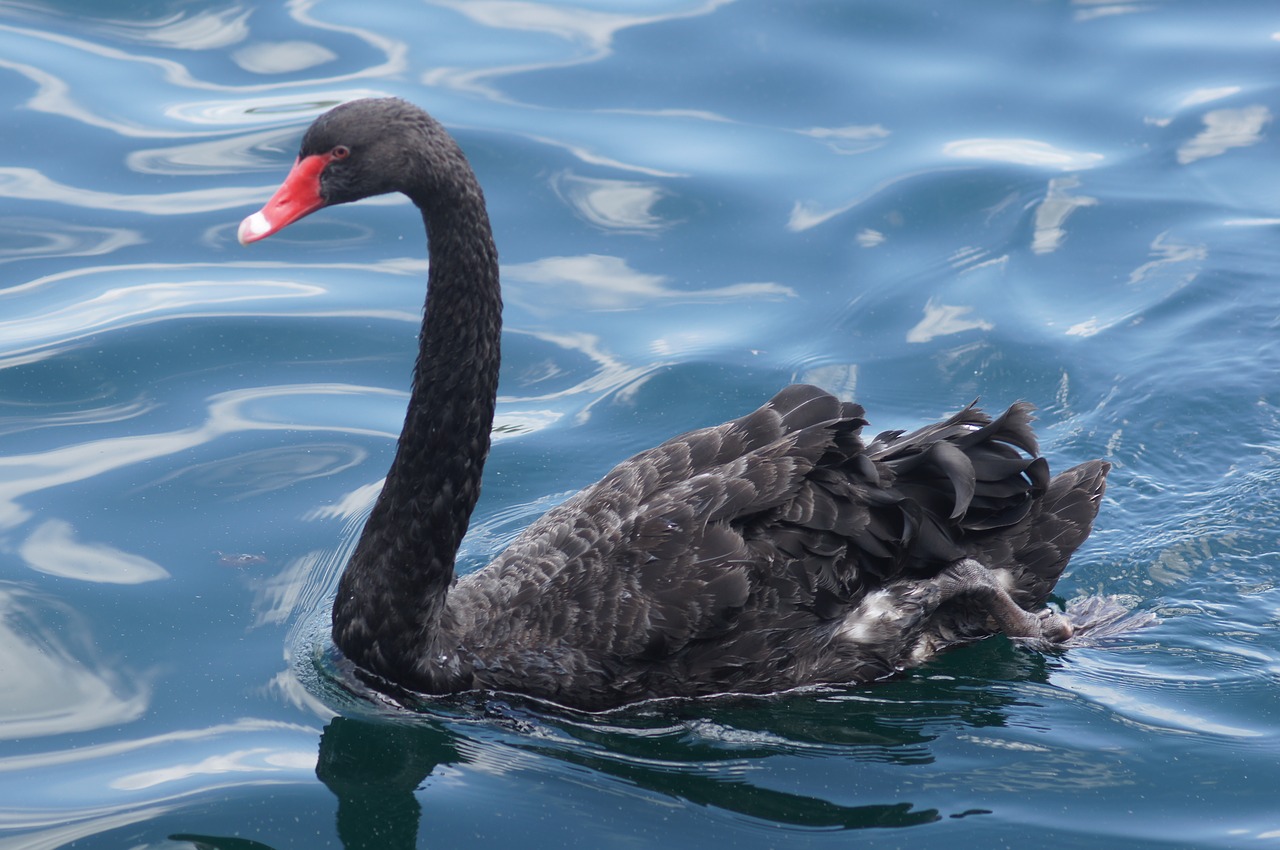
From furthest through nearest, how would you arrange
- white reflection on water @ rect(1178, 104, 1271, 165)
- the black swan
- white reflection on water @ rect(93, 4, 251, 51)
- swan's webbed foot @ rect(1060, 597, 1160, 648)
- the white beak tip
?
white reflection on water @ rect(93, 4, 251, 51), white reflection on water @ rect(1178, 104, 1271, 165), swan's webbed foot @ rect(1060, 597, 1160, 648), the black swan, the white beak tip

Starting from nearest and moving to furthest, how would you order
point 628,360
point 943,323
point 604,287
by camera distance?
point 628,360 → point 943,323 → point 604,287

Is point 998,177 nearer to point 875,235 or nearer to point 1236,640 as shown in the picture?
point 875,235

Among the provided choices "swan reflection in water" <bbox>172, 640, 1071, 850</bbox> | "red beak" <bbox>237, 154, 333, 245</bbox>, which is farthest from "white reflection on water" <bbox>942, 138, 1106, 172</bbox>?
"red beak" <bbox>237, 154, 333, 245</bbox>

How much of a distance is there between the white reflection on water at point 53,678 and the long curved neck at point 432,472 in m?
0.91

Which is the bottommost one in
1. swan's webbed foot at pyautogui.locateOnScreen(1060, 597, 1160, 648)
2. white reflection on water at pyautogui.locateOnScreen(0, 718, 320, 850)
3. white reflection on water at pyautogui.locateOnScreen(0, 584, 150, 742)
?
white reflection on water at pyautogui.locateOnScreen(0, 718, 320, 850)

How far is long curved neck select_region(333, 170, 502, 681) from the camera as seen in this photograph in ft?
19.3

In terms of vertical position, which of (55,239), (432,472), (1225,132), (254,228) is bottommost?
(432,472)

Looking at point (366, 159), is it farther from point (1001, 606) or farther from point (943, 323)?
point (943, 323)

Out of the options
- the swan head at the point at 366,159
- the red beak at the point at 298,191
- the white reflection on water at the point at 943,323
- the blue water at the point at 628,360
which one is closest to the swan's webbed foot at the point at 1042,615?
the blue water at the point at 628,360

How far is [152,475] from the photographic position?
758 centimetres

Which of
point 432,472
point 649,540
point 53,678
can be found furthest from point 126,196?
point 649,540

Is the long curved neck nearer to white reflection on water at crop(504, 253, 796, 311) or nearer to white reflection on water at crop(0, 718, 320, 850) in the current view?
white reflection on water at crop(0, 718, 320, 850)

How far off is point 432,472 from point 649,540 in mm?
910

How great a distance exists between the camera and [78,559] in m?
7.01
